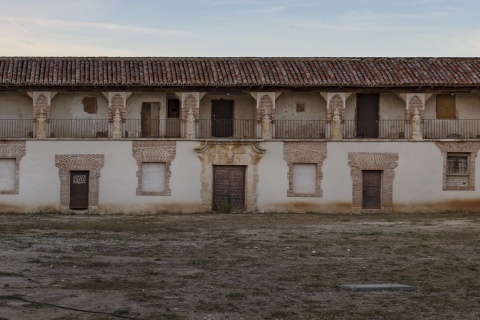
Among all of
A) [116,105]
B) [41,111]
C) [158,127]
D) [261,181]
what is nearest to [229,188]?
[261,181]

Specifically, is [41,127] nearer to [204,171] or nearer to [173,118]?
[173,118]

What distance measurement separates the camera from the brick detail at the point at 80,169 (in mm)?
33844

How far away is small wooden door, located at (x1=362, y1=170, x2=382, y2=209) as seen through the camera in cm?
3453

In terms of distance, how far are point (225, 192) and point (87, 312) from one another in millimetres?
23090

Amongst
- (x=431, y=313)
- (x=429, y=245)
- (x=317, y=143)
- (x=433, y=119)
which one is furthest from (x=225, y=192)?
(x=431, y=313)

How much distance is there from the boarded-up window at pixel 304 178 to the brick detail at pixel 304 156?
0.17 meters

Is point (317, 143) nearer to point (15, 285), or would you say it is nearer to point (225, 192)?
point (225, 192)

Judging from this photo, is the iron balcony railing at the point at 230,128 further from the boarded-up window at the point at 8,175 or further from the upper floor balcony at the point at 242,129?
the boarded-up window at the point at 8,175

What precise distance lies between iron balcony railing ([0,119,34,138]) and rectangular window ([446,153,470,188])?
53.0ft

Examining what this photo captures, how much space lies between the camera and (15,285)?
13.5m

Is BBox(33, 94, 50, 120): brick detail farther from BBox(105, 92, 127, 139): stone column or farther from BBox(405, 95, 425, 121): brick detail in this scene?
BBox(405, 95, 425, 121): brick detail

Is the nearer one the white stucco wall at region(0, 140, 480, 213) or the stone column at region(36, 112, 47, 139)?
the white stucco wall at region(0, 140, 480, 213)

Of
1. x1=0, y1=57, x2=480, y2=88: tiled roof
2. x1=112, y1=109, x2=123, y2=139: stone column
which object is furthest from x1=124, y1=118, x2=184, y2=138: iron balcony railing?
x1=0, y1=57, x2=480, y2=88: tiled roof

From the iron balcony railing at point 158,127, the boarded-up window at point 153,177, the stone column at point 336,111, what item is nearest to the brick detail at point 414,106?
the stone column at point 336,111
